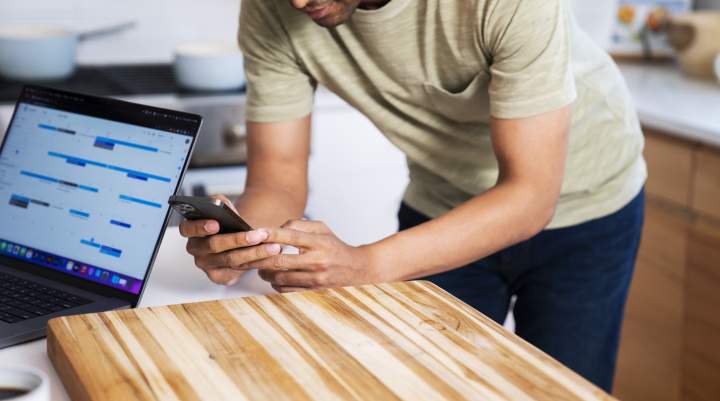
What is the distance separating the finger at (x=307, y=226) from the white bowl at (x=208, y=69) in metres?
1.22

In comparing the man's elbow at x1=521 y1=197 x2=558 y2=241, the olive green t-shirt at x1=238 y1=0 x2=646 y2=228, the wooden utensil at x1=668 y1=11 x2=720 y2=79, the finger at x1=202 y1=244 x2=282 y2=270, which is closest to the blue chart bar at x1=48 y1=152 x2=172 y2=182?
the finger at x1=202 y1=244 x2=282 y2=270

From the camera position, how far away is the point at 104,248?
3.53 ft

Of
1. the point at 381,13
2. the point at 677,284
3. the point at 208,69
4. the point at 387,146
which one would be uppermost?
the point at 381,13

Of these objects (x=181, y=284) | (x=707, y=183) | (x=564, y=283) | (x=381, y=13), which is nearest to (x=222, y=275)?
(x=181, y=284)

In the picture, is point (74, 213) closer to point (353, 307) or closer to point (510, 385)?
point (353, 307)

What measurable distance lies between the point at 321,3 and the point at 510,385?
23.5 inches

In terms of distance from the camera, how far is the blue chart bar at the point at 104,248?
1062 millimetres

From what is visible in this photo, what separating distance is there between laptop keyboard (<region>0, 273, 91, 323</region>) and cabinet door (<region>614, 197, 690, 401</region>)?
5.13 feet

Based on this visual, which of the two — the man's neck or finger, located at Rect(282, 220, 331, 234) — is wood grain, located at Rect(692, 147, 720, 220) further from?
finger, located at Rect(282, 220, 331, 234)

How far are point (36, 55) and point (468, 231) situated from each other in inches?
55.2

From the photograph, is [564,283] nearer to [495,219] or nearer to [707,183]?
[495,219]

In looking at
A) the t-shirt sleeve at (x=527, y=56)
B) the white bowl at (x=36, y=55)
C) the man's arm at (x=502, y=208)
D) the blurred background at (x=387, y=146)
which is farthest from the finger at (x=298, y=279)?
the white bowl at (x=36, y=55)

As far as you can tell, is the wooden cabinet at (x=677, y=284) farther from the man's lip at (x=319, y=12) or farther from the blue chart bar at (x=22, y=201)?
the blue chart bar at (x=22, y=201)

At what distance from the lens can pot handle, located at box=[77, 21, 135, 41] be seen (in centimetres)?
255
